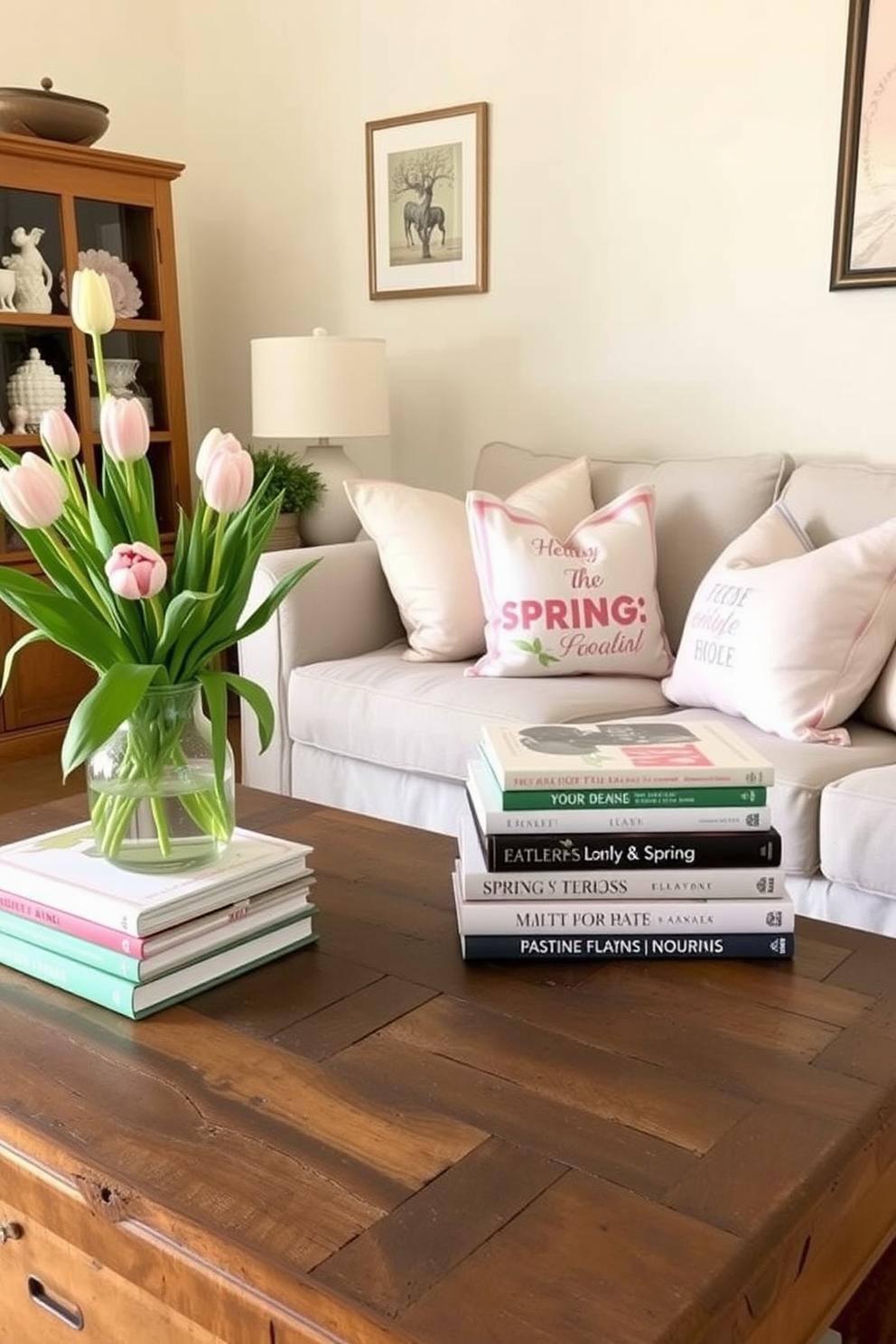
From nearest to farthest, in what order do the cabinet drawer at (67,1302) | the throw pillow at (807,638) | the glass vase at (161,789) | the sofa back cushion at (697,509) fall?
the cabinet drawer at (67,1302), the glass vase at (161,789), the throw pillow at (807,638), the sofa back cushion at (697,509)

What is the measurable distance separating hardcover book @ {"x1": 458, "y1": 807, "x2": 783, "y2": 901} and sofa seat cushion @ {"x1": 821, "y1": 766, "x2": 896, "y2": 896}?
65cm

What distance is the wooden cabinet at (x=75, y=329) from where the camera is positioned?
3271 mm

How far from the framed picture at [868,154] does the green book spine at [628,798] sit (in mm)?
1919

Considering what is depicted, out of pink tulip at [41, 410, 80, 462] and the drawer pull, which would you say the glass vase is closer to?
pink tulip at [41, 410, 80, 462]

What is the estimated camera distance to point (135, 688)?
107cm

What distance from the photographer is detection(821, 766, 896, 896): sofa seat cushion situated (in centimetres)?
176

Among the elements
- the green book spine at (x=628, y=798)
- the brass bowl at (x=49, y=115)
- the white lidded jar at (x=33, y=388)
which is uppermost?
the brass bowl at (x=49, y=115)

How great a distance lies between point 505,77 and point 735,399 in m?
1.06

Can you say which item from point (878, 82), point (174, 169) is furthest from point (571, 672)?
point (174, 169)

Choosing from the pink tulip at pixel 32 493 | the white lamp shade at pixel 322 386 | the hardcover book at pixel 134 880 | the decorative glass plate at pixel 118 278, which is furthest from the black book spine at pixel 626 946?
the decorative glass plate at pixel 118 278

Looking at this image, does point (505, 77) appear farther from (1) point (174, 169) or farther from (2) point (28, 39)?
(2) point (28, 39)

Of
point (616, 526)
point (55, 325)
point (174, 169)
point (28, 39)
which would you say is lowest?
point (616, 526)

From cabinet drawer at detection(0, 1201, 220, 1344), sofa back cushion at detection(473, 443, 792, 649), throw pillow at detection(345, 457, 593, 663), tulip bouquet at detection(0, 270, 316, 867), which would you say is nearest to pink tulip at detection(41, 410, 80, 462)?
tulip bouquet at detection(0, 270, 316, 867)

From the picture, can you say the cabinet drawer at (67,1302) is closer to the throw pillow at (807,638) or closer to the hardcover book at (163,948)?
the hardcover book at (163,948)
